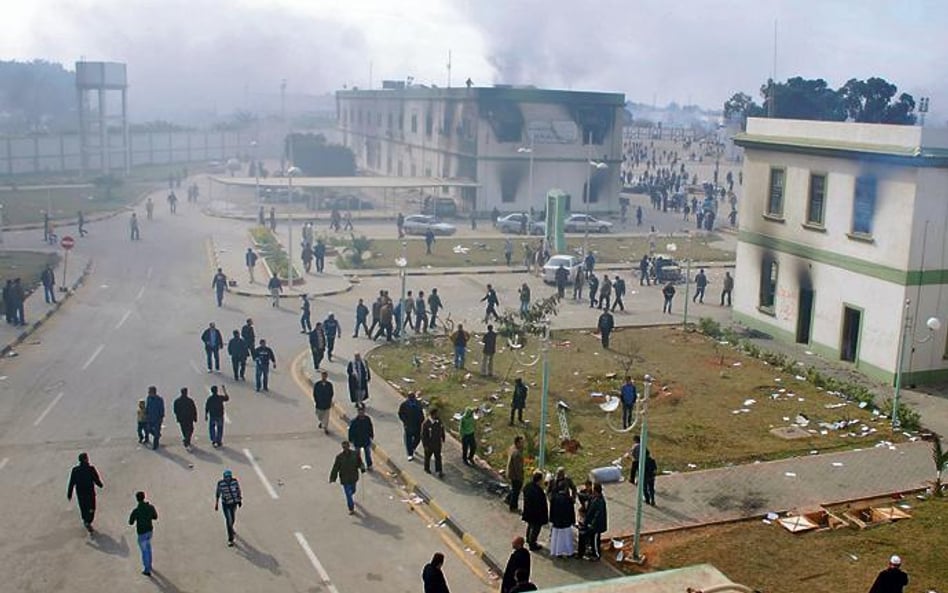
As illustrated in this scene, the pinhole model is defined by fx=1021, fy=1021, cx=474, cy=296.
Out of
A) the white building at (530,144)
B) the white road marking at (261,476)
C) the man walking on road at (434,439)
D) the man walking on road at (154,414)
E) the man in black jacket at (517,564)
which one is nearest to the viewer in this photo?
the man in black jacket at (517,564)

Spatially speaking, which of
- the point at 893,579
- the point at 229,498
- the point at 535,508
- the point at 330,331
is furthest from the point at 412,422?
the point at 893,579

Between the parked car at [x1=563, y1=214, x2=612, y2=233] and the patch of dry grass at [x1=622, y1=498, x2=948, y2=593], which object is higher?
the parked car at [x1=563, y1=214, x2=612, y2=233]

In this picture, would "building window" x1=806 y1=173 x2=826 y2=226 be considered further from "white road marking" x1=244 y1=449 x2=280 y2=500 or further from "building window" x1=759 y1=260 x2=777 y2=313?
"white road marking" x1=244 y1=449 x2=280 y2=500

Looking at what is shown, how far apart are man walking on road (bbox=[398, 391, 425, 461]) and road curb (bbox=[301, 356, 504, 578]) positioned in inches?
16.9

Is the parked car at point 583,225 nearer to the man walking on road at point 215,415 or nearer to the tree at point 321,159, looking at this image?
the tree at point 321,159

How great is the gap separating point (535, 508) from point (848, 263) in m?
15.3

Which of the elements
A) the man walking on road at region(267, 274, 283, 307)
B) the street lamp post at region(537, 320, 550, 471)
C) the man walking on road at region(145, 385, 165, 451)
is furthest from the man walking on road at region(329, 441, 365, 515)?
the man walking on road at region(267, 274, 283, 307)

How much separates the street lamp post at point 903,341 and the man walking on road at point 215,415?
530 inches

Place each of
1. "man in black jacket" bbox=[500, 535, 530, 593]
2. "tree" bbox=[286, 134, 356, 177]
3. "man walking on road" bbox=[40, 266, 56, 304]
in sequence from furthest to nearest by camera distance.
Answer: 1. "tree" bbox=[286, 134, 356, 177]
2. "man walking on road" bbox=[40, 266, 56, 304]
3. "man in black jacket" bbox=[500, 535, 530, 593]

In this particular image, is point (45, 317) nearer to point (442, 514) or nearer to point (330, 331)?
point (330, 331)

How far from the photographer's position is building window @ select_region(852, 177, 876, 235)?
25781mm

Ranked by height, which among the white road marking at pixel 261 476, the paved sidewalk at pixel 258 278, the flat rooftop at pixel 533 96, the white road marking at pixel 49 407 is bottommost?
the white road marking at pixel 261 476

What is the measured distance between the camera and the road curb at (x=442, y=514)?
1477 cm

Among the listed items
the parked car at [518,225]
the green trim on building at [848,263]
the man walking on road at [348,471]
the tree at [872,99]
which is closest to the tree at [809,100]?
the tree at [872,99]
